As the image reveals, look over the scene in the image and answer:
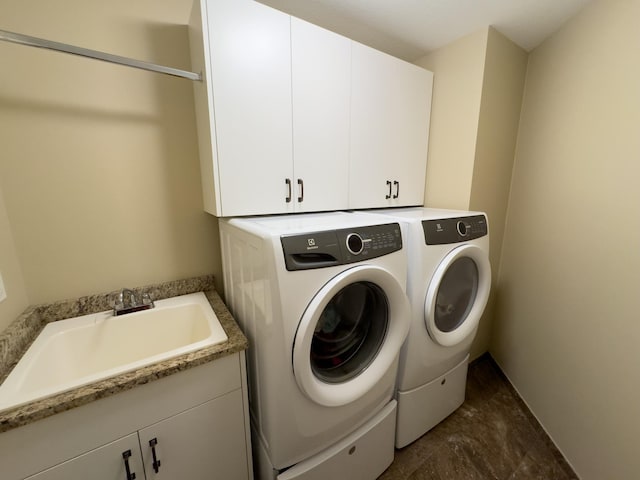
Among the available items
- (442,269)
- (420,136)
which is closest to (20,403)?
(442,269)

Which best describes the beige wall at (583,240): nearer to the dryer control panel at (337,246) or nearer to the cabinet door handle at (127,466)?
the dryer control panel at (337,246)

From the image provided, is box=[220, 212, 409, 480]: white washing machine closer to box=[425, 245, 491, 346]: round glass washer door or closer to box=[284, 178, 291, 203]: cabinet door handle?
box=[284, 178, 291, 203]: cabinet door handle

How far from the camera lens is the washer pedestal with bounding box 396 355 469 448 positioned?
1.39m

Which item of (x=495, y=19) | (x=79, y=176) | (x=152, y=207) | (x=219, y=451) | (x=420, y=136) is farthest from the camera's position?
(x=420, y=136)

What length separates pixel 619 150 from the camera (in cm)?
117

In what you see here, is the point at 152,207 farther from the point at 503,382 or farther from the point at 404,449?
the point at 503,382

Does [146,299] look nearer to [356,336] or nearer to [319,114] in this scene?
[356,336]

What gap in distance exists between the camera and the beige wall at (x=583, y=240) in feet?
3.66

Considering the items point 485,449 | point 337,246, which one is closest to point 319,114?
point 337,246

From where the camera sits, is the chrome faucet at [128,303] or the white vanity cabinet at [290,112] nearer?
the white vanity cabinet at [290,112]

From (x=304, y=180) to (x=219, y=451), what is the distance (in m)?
1.21

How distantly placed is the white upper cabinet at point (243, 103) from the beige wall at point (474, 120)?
3.55 feet

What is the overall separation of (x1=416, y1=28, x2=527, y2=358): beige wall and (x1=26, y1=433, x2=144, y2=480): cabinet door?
76.2 inches

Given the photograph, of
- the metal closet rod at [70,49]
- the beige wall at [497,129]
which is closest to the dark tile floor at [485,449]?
the beige wall at [497,129]
